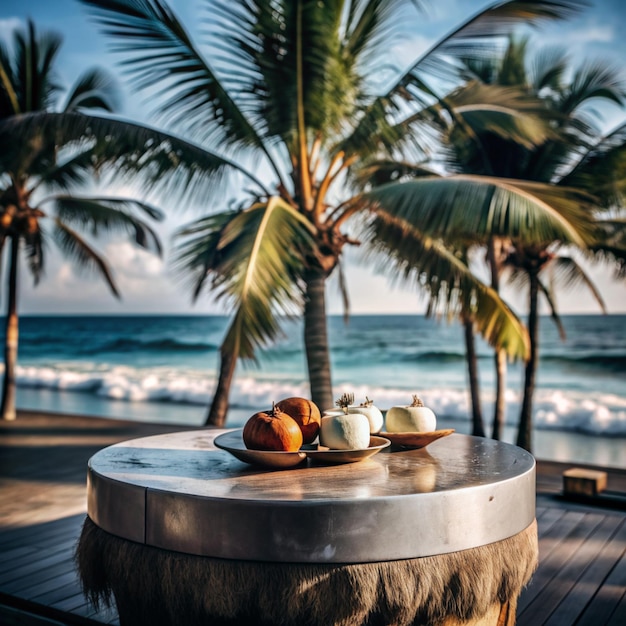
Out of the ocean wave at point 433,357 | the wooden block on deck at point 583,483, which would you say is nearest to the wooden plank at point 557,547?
the wooden block on deck at point 583,483

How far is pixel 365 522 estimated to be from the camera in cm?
155

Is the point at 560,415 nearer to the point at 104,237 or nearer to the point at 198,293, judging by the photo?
the point at 104,237

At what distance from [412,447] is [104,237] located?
7731 mm

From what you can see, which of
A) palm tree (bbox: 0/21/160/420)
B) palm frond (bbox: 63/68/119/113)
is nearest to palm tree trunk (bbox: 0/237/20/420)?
palm tree (bbox: 0/21/160/420)

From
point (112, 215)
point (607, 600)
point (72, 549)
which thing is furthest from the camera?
point (112, 215)

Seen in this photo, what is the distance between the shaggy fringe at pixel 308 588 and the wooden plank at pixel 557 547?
2.95 ft

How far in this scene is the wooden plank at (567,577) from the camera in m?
2.48

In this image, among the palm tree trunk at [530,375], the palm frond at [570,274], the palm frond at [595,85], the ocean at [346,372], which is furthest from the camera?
the ocean at [346,372]

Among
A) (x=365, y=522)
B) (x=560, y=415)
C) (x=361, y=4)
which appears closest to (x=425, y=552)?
(x=365, y=522)

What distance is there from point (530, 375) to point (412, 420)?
5710 millimetres

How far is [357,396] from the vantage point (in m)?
18.8

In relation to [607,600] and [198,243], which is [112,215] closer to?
[198,243]

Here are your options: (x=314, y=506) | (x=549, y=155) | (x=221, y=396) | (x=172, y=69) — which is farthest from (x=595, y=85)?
(x=314, y=506)

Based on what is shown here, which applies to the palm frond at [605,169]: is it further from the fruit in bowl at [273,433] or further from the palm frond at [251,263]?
the fruit in bowl at [273,433]
